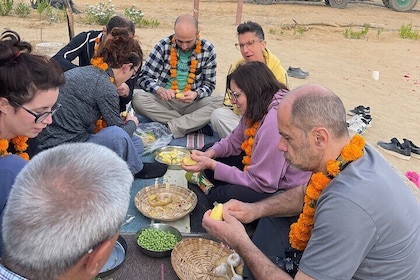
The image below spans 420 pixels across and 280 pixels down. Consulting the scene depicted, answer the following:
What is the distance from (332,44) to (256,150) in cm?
1188

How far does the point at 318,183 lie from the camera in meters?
2.51

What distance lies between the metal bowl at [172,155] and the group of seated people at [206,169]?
15 centimetres

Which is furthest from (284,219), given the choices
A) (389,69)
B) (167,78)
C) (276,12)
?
(276,12)

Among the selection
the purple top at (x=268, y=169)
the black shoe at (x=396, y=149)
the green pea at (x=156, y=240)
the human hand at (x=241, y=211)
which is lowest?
the black shoe at (x=396, y=149)

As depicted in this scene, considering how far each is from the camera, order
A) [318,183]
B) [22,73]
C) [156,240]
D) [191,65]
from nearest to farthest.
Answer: [318,183] → [22,73] → [156,240] → [191,65]

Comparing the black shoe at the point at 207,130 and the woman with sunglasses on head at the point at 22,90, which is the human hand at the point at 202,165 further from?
the black shoe at the point at 207,130

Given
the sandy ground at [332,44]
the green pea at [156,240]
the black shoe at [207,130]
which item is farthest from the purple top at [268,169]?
the sandy ground at [332,44]

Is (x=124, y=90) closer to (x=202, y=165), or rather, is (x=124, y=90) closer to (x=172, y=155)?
(x=172, y=155)

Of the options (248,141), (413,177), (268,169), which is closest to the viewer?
(268,169)

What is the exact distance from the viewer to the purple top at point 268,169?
138 inches

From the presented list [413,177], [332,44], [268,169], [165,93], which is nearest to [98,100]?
[268,169]

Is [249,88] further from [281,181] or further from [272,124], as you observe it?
[281,181]

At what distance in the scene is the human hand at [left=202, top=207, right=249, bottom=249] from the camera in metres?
2.87

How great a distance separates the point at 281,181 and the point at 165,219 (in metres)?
1.03
